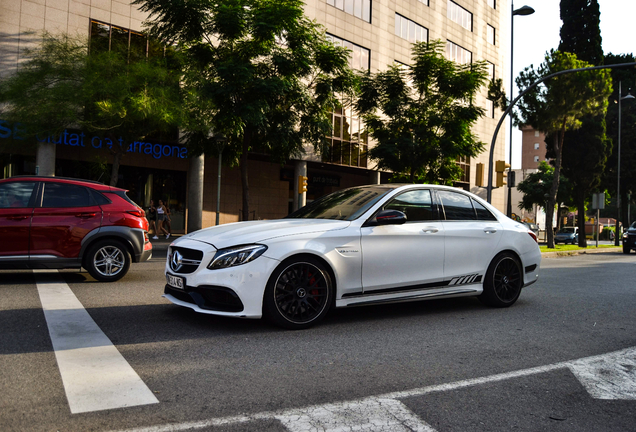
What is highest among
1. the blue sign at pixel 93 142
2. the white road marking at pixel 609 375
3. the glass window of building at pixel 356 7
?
the glass window of building at pixel 356 7

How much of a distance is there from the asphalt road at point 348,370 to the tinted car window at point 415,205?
3.88 ft

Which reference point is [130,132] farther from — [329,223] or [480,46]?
[480,46]

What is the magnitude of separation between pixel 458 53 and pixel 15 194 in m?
37.8

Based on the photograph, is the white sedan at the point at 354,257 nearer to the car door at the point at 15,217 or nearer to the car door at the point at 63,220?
the car door at the point at 63,220

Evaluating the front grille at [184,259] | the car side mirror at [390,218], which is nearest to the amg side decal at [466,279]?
the car side mirror at [390,218]

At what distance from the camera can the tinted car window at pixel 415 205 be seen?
6.27 metres

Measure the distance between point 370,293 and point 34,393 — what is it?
11.0 feet

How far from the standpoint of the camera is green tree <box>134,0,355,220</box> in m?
16.3

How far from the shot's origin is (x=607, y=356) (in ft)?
15.6

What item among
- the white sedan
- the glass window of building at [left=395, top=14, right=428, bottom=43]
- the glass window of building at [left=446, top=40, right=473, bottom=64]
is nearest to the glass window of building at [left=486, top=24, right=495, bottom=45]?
the glass window of building at [left=446, top=40, right=473, bottom=64]

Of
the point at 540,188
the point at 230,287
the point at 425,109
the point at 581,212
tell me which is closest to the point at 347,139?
the point at 425,109

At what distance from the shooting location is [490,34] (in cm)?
4544

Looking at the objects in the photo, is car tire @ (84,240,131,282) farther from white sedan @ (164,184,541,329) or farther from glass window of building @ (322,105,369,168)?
glass window of building @ (322,105,369,168)

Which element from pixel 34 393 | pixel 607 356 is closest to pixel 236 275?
pixel 34 393
